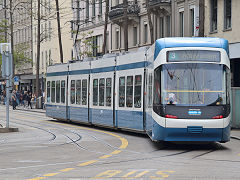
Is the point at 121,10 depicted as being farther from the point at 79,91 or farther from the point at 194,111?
the point at 194,111

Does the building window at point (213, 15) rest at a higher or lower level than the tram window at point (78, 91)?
higher

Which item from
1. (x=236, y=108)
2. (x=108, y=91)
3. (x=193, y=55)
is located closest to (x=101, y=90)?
(x=108, y=91)

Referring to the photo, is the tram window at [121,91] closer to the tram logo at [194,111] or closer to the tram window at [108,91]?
the tram window at [108,91]

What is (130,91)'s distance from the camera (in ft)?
69.7

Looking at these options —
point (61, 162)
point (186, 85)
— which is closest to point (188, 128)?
point (186, 85)

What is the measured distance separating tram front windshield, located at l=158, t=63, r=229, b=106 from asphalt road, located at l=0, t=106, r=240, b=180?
4.20 feet

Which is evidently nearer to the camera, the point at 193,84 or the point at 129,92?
the point at 193,84

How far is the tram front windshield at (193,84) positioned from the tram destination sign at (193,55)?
14 cm

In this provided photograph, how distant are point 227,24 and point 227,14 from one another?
56cm

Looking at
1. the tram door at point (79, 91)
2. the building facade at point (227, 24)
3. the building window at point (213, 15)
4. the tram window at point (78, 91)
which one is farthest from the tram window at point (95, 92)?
the building window at point (213, 15)

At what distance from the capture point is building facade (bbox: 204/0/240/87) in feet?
114

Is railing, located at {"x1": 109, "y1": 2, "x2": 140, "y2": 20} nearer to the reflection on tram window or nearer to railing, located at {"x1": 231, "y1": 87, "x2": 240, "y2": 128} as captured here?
railing, located at {"x1": 231, "y1": 87, "x2": 240, "y2": 128}

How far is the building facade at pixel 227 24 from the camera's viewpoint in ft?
114

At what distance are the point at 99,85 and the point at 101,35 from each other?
34.1m
